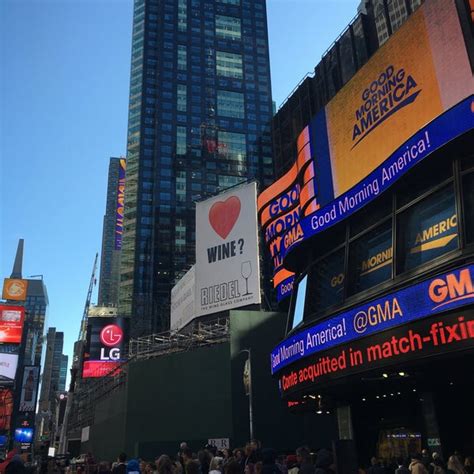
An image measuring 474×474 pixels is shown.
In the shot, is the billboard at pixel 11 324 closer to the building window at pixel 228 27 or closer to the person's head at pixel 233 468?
the person's head at pixel 233 468

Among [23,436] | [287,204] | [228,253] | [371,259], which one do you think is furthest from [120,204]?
[371,259]

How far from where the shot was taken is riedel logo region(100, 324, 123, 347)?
69.8 metres

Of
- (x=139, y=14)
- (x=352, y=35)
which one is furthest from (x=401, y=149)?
(x=139, y=14)

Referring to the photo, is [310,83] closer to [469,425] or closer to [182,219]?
[469,425]

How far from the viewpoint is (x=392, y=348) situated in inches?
439

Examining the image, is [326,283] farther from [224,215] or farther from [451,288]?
[224,215]

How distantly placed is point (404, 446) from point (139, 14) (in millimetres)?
157740

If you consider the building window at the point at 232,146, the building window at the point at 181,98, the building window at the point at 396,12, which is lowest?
the building window at the point at 396,12

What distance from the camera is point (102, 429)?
44.8 m

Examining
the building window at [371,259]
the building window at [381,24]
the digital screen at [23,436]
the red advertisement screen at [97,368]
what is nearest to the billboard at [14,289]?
the digital screen at [23,436]

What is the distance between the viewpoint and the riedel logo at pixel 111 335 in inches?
2746

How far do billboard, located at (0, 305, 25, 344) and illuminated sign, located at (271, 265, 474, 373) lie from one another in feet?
265

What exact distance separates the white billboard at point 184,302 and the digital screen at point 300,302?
24.3m

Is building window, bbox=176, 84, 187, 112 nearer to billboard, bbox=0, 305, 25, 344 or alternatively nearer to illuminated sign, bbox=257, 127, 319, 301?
billboard, bbox=0, 305, 25, 344
